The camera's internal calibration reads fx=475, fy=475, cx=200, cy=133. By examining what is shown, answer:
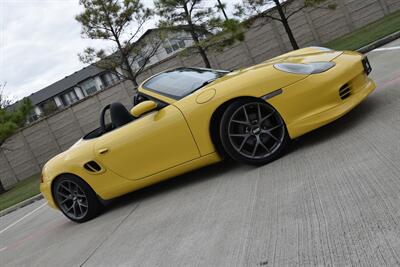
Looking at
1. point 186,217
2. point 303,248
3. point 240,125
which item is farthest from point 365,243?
point 240,125

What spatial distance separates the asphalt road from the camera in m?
2.74

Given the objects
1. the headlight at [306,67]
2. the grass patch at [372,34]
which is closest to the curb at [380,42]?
the grass patch at [372,34]

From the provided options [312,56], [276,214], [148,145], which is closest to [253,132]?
[312,56]

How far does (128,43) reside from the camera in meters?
24.7

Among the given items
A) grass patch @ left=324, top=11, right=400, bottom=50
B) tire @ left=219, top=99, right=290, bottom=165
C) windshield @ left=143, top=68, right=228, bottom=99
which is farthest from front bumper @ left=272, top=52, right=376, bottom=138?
grass patch @ left=324, top=11, right=400, bottom=50

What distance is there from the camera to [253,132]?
4.71 metres

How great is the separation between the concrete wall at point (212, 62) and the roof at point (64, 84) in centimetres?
3622

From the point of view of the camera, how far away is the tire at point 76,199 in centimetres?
594

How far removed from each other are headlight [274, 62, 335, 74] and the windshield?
101 centimetres

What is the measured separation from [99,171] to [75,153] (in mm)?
456

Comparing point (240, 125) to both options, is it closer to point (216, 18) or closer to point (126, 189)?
point (126, 189)

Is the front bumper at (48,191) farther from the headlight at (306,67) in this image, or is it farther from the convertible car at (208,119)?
the headlight at (306,67)

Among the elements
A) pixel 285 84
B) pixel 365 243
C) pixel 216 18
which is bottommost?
pixel 365 243

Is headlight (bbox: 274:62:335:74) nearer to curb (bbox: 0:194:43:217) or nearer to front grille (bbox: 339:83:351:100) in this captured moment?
front grille (bbox: 339:83:351:100)
